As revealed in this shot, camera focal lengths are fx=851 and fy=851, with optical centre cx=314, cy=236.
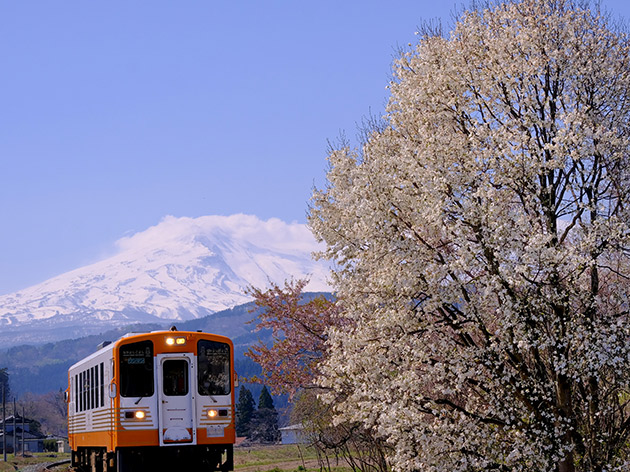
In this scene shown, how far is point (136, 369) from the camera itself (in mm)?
15789

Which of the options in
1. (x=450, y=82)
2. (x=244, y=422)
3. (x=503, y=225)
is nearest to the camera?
(x=503, y=225)

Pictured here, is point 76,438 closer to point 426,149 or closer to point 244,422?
point 426,149

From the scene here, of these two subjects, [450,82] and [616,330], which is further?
[450,82]

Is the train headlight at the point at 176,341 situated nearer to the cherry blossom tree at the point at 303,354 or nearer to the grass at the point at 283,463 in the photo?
the cherry blossom tree at the point at 303,354

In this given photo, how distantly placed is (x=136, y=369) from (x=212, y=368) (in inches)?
57.1

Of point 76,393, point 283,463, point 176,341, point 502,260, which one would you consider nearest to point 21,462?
point 283,463

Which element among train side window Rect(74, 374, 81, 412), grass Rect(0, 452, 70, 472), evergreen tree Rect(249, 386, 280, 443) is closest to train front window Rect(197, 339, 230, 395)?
train side window Rect(74, 374, 81, 412)

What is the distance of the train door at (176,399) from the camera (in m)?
15.7

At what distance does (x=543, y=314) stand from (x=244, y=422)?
81.8 metres

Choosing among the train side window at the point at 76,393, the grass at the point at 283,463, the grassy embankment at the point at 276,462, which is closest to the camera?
the train side window at the point at 76,393

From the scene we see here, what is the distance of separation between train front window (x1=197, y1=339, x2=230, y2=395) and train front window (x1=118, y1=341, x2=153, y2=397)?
0.93m

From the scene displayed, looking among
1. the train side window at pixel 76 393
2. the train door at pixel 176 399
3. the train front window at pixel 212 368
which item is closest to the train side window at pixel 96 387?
the train door at pixel 176 399

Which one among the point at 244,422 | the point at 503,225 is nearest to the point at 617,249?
the point at 503,225

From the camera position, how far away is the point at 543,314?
39.5ft
